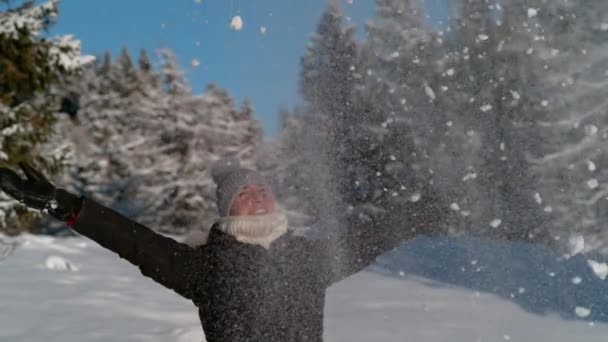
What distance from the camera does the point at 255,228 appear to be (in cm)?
236

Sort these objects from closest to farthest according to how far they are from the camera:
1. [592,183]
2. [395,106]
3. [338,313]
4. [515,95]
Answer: [338,313]
[592,183]
[515,95]
[395,106]

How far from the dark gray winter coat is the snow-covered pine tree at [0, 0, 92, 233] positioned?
7531 millimetres

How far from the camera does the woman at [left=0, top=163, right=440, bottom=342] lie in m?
2.27

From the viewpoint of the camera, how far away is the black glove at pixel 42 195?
2.26 m

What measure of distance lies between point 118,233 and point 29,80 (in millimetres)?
8440

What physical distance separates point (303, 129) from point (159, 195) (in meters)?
7.31

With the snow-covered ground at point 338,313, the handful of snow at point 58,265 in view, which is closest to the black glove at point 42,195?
the snow-covered ground at point 338,313

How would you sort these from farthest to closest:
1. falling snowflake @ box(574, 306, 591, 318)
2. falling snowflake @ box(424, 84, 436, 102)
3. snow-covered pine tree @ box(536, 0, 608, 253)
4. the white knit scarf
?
falling snowflake @ box(424, 84, 436, 102)
snow-covered pine tree @ box(536, 0, 608, 253)
falling snowflake @ box(574, 306, 591, 318)
the white knit scarf

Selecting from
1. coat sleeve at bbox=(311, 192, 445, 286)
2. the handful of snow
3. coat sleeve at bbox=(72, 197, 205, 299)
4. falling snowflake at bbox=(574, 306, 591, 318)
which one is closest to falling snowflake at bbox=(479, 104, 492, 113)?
falling snowflake at bbox=(574, 306, 591, 318)

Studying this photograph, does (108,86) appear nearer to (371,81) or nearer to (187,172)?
(187,172)

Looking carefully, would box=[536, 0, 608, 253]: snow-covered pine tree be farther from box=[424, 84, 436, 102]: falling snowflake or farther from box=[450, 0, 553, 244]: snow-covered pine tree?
box=[424, 84, 436, 102]: falling snowflake

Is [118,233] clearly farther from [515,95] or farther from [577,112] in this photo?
[515,95]

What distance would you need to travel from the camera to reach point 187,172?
19.6m

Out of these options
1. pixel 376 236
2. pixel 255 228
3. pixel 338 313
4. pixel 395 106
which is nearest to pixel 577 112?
pixel 395 106
